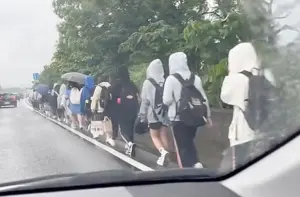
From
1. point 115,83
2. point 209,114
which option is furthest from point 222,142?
point 115,83

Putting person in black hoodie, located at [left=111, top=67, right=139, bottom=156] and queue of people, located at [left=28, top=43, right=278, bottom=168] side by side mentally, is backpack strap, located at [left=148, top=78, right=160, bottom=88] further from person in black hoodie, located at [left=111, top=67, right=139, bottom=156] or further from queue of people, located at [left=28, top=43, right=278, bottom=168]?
person in black hoodie, located at [left=111, top=67, right=139, bottom=156]

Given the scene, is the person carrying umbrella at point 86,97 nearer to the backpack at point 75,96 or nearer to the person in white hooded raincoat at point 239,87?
the backpack at point 75,96

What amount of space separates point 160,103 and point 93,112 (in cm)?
131

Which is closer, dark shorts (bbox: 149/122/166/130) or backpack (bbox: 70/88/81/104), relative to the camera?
backpack (bbox: 70/88/81/104)

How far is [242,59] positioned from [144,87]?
2.74 m

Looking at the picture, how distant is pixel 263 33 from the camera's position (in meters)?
4.52

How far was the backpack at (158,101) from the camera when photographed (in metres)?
7.14

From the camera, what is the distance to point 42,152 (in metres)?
7.02

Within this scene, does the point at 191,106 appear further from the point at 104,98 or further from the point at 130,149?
the point at 104,98

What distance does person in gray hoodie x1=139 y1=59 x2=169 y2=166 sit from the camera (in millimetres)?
7152

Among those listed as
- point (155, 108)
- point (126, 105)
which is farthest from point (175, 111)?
point (126, 105)

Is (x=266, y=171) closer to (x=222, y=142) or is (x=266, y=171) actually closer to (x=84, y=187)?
(x=84, y=187)

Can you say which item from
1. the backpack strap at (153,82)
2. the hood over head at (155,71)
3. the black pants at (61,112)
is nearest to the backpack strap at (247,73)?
the hood over head at (155,71)

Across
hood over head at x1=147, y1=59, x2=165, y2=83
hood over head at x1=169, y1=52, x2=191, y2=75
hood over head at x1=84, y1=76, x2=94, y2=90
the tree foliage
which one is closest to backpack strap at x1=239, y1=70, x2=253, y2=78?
the tree foliage
